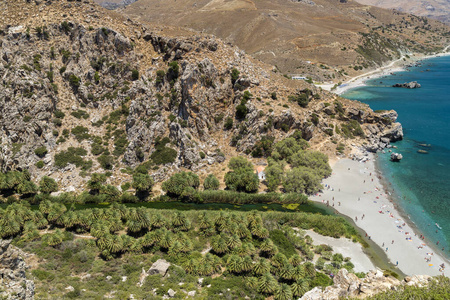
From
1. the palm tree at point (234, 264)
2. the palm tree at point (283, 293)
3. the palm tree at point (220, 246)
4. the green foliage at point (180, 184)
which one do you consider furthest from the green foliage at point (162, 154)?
the palm tree at point (283, 293)

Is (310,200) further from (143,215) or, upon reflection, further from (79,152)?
(79,152)

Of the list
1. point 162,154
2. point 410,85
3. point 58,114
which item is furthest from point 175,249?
point 410,85

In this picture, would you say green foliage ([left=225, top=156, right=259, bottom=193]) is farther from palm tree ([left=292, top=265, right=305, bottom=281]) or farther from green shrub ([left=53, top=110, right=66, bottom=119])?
green shrub ([left=53, top=110, right=66, bottom=119])

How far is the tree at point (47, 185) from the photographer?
6556 centimetres

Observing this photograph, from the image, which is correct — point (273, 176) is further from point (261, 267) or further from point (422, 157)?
point (422, 157)

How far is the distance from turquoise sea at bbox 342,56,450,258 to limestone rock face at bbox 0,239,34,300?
6472 centimetres

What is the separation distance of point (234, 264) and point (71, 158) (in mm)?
53941

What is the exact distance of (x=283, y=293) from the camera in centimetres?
3819

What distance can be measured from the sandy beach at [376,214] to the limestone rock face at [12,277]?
5453 centimetres

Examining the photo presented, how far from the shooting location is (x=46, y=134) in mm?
75438

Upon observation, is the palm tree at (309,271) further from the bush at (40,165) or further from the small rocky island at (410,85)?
the small rocky island at (410,85)

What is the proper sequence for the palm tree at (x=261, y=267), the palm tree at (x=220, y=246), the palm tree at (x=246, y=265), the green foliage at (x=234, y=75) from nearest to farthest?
the palm tree at (x=261, y=267)
the palm tree at (x=246, y=265)
the palm tree at (x=220, y=246)
the green foliage at (x=234, y=75)

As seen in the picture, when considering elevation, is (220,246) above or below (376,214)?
above

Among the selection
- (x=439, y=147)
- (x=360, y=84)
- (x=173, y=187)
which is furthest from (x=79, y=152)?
(x=360, y=84)
